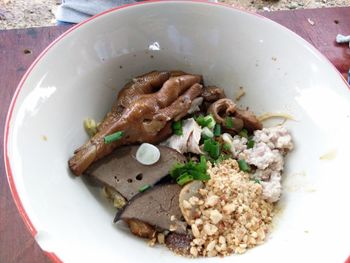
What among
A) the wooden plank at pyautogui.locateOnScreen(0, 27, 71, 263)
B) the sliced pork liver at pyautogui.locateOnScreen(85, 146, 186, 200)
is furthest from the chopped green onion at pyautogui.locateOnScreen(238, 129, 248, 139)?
the wooden plank at pyautogui.locateOnScreen(0, 27, 71, 263)

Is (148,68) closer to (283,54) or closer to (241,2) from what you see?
(283,54)

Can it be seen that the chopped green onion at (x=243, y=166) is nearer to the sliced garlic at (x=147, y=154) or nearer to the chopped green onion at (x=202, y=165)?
the chopped green onion at (x=202, y=165)

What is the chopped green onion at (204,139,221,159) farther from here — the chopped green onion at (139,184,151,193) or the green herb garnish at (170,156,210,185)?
the chopped green onion at (139,184,151,193)

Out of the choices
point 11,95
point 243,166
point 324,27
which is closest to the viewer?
point 243,166

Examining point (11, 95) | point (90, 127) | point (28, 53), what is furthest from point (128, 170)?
point (28, 53)

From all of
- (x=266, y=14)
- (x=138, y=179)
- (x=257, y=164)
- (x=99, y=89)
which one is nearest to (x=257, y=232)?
(x=257, y=164)

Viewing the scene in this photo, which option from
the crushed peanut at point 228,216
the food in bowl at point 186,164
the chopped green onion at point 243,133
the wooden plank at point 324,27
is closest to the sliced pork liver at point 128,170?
the food in bowl at point 186,164

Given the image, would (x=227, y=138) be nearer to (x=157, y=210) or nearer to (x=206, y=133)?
(x=206, y=133)
